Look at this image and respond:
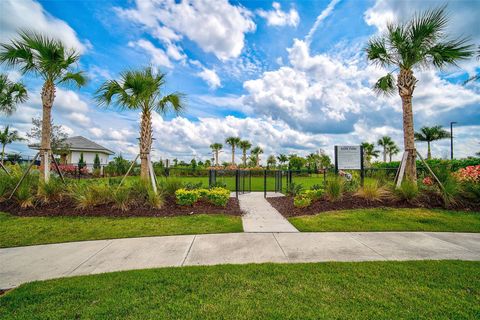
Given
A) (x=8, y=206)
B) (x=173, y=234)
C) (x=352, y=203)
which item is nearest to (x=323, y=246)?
(x=173, y=234)

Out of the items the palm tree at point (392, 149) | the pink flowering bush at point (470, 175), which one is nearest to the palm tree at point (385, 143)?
the palm tree at point (392, 149)

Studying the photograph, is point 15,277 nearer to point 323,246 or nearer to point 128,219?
point 128,219

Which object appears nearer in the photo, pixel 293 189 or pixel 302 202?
pixel 302 202

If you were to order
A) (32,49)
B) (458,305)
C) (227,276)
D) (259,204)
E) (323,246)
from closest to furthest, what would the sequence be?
(458,305) < (227,276) < (323,246) < (32,49) < (259,204)

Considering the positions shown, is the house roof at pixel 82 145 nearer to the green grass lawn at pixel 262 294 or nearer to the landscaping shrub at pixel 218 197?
the landscaping shrub at pixel 218 197

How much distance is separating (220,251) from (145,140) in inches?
223

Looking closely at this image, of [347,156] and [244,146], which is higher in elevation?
[244,146]

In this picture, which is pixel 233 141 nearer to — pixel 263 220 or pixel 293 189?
pixel 293 189

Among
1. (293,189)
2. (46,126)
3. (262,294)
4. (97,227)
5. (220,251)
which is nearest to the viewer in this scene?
(262,294)

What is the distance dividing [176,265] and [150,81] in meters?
6.49

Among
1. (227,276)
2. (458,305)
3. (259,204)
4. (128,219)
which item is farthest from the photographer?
(259,204)

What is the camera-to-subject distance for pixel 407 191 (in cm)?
724

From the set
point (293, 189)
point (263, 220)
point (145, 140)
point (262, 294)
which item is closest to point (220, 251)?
point (262, 294)

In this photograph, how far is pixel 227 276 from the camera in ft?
9.66
